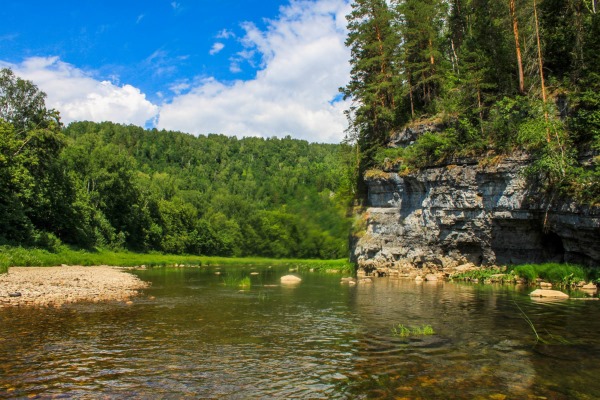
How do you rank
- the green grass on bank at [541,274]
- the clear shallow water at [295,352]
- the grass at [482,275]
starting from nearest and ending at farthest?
the clear shallow water at [295,352] → the green grass on bank at [541,274] → the grass at [482,275]

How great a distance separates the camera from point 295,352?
1284 centimetres

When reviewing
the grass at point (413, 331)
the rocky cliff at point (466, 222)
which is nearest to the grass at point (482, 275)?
the rocky cliff at point (466, 222)

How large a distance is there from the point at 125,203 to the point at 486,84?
230 feet

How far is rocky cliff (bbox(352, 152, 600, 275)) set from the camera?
1313 inches

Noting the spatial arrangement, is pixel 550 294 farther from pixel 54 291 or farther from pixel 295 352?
pixel 54 291

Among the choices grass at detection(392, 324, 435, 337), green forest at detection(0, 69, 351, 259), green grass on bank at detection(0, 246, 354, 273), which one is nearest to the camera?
grass at detection(392, 324, 435, 337)

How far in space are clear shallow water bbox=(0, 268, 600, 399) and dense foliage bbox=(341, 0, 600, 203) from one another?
16504mm

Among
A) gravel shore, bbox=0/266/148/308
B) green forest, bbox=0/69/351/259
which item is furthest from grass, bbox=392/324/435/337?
green forest, bbox=0/69/351/259

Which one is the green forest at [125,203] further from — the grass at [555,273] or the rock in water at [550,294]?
the rock in water at [550,294]

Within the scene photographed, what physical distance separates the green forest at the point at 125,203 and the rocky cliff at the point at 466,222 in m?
5.25

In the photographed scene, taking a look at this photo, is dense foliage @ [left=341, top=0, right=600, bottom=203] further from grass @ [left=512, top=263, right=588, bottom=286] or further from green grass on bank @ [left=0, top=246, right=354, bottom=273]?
green grass on bank @ [left=0, top=246, right=354, bottom=273]

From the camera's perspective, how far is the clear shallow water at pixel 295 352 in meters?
9.53

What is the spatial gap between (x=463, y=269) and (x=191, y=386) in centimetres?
3747

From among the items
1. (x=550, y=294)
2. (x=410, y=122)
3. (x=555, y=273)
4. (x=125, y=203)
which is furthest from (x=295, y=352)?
(x=125, y=203)
